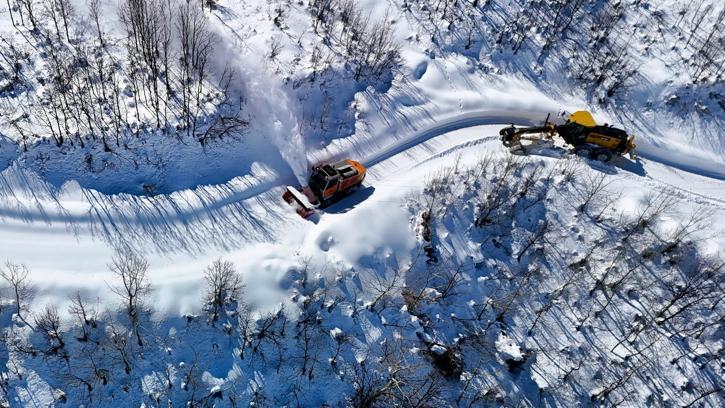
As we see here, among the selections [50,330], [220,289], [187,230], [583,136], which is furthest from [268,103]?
[583,136]

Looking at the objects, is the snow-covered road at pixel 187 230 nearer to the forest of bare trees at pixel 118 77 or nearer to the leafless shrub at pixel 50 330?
the leafless shrub at pixel 50 330

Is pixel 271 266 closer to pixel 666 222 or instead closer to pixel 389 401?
pixel 389 401

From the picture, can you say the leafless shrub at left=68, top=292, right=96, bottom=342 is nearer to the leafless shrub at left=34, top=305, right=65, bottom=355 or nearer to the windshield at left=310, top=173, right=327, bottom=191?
the leafless shrub at left=34, top=305, right=65, bottom=355

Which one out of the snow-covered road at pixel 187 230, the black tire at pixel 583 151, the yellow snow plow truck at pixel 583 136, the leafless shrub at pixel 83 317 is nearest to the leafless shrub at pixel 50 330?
the leafless shrub at pixel 83 317

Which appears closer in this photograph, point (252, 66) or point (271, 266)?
point (271, 266)

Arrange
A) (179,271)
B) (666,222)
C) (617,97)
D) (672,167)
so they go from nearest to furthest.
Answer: (179,271), (666,222), (672,167), (617,97)

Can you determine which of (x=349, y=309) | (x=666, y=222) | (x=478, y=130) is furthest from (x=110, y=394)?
(x=666, y=222)

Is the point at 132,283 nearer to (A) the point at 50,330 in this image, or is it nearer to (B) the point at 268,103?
(A) the point at 50,330
